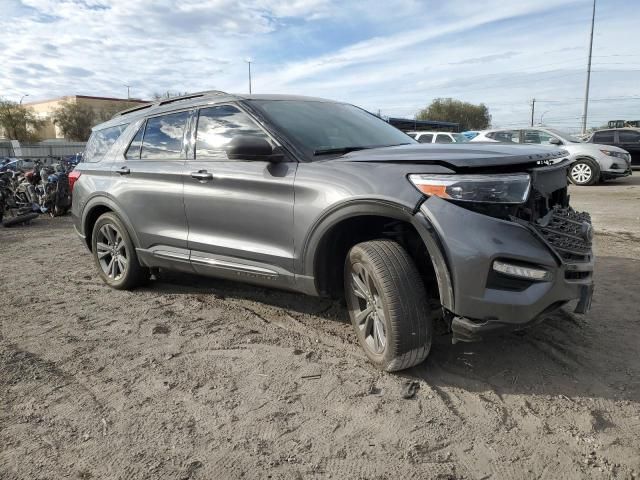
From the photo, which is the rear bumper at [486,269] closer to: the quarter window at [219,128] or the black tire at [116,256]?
the quarter window at [219,128]

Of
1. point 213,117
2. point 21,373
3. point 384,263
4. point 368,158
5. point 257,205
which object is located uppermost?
point 213,117

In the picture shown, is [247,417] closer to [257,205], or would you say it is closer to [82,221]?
[257,205]

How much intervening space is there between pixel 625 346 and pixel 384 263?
6.05 feet

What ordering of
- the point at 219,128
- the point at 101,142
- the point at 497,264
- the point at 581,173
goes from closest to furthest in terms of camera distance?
1. the point at 497,264
2. the point at 219,128
3. the point at 101,142
4. the point at 581,173

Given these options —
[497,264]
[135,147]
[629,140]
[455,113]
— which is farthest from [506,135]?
[455,113]

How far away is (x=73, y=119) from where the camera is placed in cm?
6769

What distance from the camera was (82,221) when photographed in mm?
5355

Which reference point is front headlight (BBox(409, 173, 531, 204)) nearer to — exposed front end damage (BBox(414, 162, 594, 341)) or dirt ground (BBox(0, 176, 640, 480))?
exposed front end damage (BBox(414, 162, 594, 341))

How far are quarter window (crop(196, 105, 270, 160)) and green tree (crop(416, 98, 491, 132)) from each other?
71.9m

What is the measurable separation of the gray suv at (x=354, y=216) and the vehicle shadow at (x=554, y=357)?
33 centimetres

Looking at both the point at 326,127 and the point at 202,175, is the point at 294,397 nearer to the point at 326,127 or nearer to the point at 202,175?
the point at 202,175

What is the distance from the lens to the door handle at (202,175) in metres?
3.93

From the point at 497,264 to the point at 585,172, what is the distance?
499 inches

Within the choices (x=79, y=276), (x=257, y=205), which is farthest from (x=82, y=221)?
(x=257, y=205)
